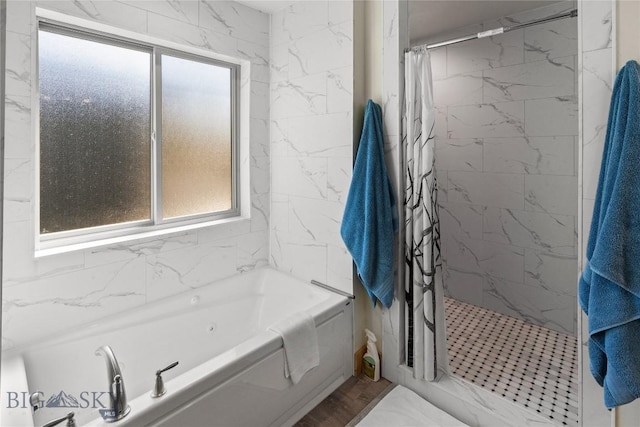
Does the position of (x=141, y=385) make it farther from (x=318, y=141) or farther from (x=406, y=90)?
(x=406, y=90)

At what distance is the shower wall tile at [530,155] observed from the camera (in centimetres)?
275

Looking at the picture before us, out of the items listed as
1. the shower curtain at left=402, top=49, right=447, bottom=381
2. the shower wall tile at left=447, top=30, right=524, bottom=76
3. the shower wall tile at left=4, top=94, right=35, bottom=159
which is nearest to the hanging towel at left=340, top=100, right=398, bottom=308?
the shower curtain at left=402, top=49, right=447, bottom=381

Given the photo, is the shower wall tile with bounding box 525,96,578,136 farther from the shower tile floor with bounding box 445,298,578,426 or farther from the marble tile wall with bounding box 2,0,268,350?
the marble tile wall with bounding box 2,0,268,350

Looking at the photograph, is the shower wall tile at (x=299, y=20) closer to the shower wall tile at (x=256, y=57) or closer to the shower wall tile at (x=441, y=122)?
the shower wall tile at (x=256, y=57)

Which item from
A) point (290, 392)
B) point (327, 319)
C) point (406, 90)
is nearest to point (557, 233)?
point (406, 90)

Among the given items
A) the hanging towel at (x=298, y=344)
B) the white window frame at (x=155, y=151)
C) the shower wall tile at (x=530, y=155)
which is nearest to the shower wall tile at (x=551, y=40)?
the shower wall tile at (x=530, y=155)

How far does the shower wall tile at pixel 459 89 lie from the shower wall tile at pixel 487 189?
66 cm

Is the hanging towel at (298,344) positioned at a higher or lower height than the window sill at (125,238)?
lower

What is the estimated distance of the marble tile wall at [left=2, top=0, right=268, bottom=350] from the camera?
176 centimetres

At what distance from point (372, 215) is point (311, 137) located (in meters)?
0.78

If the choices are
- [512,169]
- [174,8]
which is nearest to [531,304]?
[512,169]

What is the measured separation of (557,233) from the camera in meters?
2.85

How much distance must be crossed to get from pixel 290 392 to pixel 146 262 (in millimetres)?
1158

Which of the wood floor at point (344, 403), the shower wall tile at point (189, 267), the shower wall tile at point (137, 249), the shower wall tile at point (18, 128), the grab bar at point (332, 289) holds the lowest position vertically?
the wood floor at point (344, 403)
